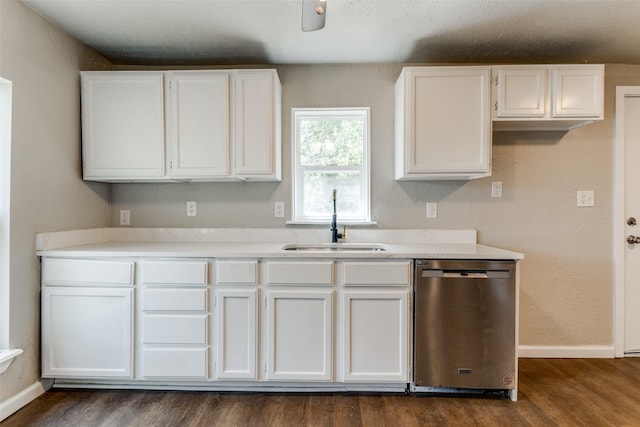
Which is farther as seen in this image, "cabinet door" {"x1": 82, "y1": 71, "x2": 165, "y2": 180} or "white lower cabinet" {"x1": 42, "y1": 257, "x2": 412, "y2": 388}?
"cabinet door" {"x1": 82, "y1": 71, "x2": 165, "y2": 180}

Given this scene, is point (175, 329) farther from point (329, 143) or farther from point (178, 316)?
point (329, 143)

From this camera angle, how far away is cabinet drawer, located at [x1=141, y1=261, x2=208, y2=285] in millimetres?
2062

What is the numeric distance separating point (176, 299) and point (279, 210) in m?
1.01

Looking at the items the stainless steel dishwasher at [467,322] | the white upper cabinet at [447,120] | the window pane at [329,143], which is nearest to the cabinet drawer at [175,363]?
the stainless steel dishwasher at [467,322]

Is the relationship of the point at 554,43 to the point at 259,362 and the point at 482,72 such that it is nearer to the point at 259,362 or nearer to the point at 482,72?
the point at 482,72

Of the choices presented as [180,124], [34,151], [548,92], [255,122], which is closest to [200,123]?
[180,124]

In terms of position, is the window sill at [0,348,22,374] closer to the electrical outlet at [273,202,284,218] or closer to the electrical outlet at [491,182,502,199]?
the electrical outlet at [273,202,284,218]

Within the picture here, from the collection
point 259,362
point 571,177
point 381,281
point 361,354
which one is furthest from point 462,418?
point 571,177

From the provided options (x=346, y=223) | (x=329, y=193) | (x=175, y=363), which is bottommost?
(x=175, y=363)

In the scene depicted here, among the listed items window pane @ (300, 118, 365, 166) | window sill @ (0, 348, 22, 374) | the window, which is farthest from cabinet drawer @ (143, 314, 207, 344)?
window pane @ (300, 118, 365, 166)

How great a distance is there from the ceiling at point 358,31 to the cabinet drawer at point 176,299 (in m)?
1.68

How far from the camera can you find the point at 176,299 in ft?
6.79

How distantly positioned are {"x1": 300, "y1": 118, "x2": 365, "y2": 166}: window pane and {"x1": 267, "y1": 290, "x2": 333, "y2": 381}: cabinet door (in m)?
1.16

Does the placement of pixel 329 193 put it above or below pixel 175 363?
above
